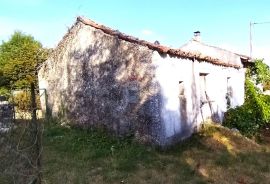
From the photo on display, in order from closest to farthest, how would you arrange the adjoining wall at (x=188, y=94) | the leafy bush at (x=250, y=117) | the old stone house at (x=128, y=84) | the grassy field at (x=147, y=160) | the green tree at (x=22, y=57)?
1. the grassy field at (x=147, y=160)
2. the old stone house at (x=128, y=84)
3. the adjoining wall at (x=188, y=94)
4. the leafy bush at (x=250, y=117)
5. the green tree at (x=22, y=57)

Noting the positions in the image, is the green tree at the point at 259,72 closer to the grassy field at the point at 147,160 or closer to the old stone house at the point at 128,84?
the old stone house at the point at 128,84

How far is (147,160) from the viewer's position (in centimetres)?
1120

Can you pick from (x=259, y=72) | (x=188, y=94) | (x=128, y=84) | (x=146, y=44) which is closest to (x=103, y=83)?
(x=128, y=84)

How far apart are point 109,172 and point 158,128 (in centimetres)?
253

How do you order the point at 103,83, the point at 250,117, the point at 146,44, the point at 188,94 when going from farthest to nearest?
the point at 250,117 → the point at 188,94 → the point at 103,83 → the point at 146,44

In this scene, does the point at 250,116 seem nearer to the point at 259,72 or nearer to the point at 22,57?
the point at 259,72

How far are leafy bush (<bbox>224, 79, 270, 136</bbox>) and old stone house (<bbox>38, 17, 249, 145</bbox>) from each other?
0.69m

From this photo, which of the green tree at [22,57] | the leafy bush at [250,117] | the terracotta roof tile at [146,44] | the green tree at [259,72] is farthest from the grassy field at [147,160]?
the green tree at [259,72]

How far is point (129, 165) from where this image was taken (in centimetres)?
1070

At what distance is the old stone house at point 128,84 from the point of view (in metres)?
12.4

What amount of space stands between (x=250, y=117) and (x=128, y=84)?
6685 mm

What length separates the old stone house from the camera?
12414 millimetres

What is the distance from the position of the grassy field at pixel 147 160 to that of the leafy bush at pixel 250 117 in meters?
2.30

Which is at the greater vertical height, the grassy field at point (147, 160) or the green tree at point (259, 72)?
the green tree at point (259, 72)
